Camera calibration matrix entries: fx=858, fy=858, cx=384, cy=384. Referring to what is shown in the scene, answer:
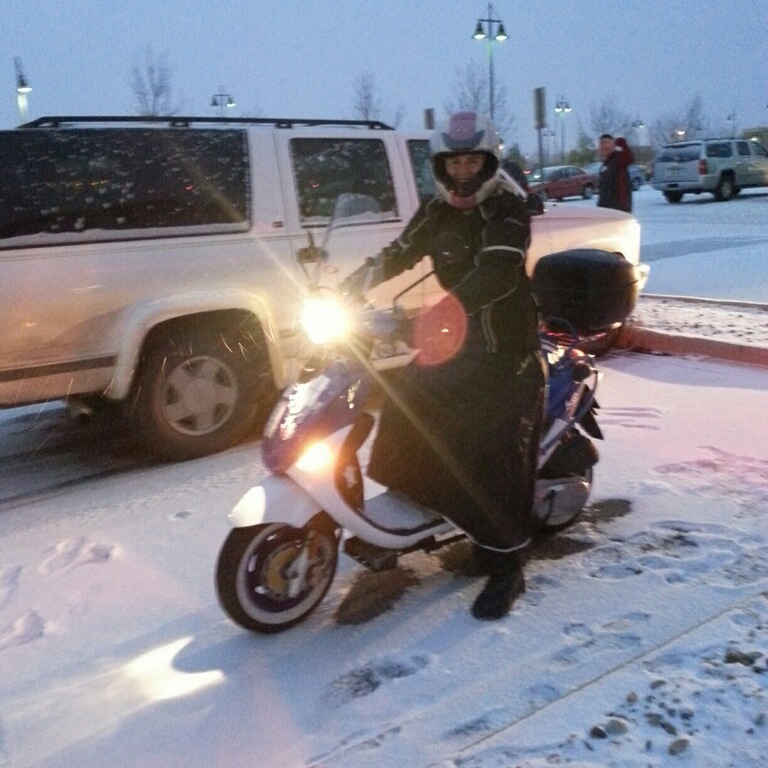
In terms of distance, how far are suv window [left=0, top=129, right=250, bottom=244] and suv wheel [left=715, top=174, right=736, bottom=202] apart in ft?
73.5

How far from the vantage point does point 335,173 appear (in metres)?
5.83

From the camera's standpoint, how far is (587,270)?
14.0 feet

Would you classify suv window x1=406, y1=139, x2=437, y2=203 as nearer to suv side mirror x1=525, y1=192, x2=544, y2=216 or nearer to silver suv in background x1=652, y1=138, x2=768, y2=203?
suv side mirror x1=525, y1=192, x2=544, y2=216

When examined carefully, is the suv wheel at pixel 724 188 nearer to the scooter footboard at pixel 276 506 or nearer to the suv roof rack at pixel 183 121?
the suv roof rack at pixel 183 121

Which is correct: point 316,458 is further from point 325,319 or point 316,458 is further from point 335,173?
point 335,173

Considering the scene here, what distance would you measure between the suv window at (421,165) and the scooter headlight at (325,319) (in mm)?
3126

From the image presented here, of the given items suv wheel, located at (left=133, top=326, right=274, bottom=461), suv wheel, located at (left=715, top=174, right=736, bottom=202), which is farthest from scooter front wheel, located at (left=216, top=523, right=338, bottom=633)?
suv wheel, located at (left=715, top=174, right=736, bottom=202)

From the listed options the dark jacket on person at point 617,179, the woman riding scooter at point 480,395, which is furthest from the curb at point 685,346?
the woman riding scooter at point 480,395

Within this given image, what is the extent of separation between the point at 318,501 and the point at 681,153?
2428cm

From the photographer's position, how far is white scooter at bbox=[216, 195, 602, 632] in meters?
3.09

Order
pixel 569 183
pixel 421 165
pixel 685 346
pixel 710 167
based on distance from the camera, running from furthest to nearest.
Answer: pixel 569 183
pixel 710 167
pixel 685 346
pixel 421 165

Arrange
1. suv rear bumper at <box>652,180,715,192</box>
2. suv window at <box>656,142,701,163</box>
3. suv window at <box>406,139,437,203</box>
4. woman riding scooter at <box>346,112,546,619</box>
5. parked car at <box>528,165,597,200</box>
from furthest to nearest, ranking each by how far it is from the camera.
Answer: parked car at <box>528,165,597,200</box> < suv rear bumper at <box>652,180,715,192</box> < suv window at <box>656,142,701,163</box> < suv window at <box>406,139,437,203</box> < woman riding scooter at <box>346,112,546,619</box>

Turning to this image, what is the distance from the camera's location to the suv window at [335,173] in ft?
18.5

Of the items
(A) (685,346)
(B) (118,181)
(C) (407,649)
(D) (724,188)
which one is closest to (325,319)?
(C) (407,649)
